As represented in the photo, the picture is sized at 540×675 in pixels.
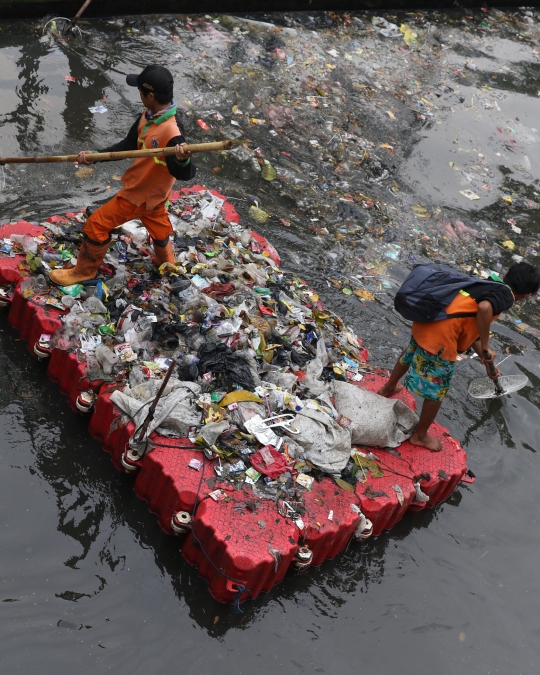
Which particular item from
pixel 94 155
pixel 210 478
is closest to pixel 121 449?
pixel 210 478

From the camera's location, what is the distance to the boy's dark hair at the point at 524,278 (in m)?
3.79

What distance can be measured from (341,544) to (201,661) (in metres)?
1.06

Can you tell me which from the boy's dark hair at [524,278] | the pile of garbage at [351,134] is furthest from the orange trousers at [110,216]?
the boy's dark hair at [524,278]

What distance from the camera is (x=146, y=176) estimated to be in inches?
162

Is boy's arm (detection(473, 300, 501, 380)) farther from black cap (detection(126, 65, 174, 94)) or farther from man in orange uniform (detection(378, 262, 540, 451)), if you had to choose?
black cap (detection(126, 65, 174, 94))

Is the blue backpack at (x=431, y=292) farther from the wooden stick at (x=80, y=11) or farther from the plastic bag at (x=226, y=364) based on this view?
the wooden stick at (x=80, y=11)

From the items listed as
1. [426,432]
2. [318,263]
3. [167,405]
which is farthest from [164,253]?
[426,432]

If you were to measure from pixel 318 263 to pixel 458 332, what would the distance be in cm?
227

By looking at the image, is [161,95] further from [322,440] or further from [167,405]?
[322,440]

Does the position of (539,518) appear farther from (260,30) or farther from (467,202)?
(260,30)

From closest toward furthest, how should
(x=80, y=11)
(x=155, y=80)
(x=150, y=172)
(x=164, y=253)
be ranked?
1. (x=155, y=80)
2. (x=150, y=172)
3. (x=164, y=253)
4. (x=80, y=11)

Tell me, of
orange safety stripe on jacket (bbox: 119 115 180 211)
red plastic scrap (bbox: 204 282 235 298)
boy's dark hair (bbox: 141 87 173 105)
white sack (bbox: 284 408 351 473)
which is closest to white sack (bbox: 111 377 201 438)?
white sack (bbox: 284 408 351 473)

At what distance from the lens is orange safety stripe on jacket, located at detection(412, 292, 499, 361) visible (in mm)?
3881

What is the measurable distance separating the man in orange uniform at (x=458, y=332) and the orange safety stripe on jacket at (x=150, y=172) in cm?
187
